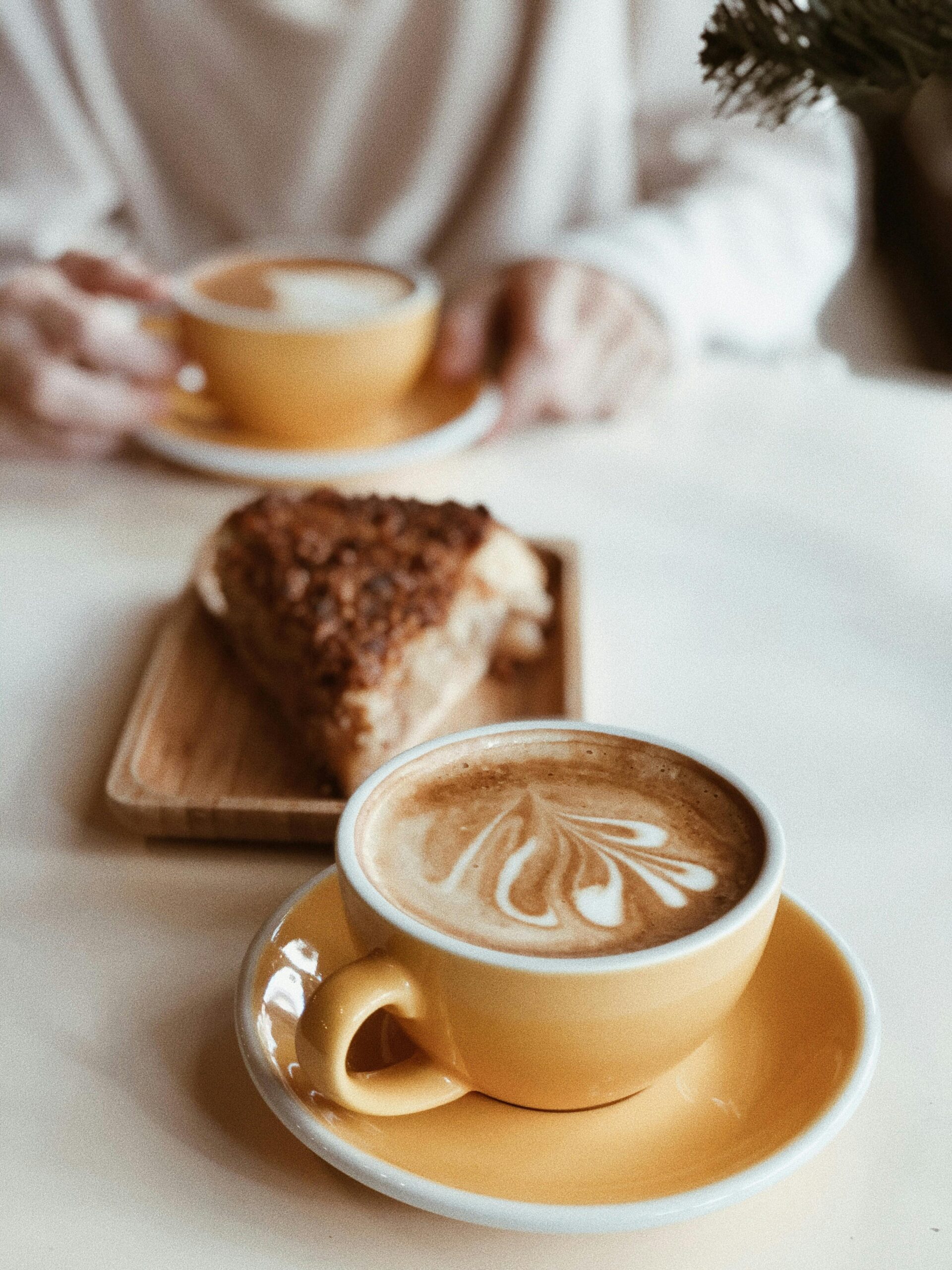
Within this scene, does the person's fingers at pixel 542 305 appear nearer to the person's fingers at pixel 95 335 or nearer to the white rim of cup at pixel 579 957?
the person's fingers at pixel 95 335

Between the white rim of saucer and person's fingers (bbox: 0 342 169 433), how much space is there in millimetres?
22

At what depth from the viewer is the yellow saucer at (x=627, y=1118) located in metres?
0.37

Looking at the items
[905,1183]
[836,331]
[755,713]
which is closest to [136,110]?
[836,331]

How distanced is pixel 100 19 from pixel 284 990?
1.41 m

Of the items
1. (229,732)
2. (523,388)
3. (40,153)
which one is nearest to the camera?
(229,732)

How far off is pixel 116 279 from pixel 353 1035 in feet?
3.04

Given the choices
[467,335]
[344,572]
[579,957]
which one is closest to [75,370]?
[467,335]

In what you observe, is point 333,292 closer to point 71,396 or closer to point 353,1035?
point 71,396

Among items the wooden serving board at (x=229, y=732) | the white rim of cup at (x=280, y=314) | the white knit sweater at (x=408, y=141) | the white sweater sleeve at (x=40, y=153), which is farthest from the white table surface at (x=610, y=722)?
the white sweater sleeve at (x=40, y=153)

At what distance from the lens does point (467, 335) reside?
115 cm

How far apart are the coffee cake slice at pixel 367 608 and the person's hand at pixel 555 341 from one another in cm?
34

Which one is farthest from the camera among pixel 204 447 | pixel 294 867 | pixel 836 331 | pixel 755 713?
pixel 836 331

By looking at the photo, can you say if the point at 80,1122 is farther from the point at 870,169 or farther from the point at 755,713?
the point at 870,169

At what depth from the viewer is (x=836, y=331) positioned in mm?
1830
